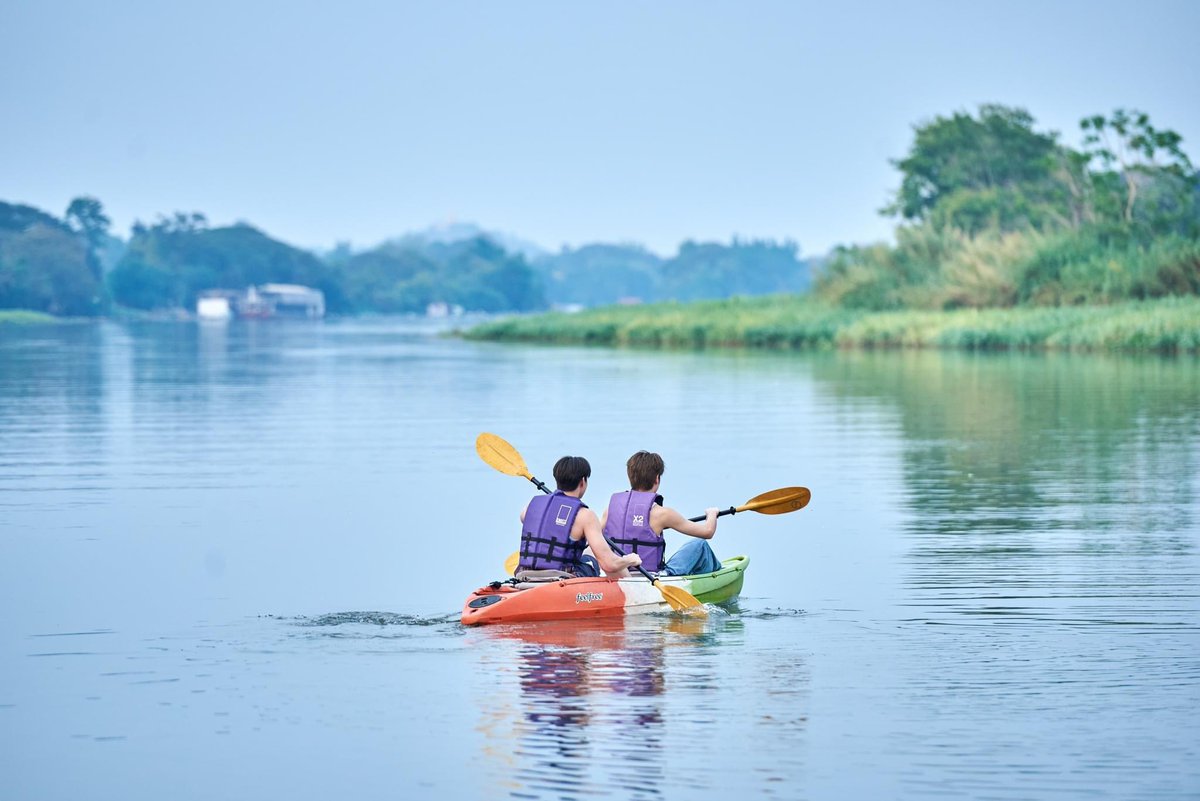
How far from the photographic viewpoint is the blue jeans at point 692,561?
12398 millimetres

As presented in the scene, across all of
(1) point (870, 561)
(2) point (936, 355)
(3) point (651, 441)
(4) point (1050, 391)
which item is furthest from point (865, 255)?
(1) point (870, 561)

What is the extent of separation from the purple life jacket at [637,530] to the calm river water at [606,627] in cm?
61

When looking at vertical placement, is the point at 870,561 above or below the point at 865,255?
below

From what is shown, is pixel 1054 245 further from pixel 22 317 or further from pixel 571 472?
pixel 22 317

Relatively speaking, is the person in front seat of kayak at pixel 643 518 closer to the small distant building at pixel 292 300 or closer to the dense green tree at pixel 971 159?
the dense green tree at pixel 971 159

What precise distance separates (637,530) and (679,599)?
611 millimetres

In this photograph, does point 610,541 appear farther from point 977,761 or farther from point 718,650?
point 977,761

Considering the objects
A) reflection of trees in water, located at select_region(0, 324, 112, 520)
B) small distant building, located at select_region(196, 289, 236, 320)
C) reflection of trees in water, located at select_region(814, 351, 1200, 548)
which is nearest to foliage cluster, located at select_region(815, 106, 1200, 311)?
reflection of trees in water, located at select_region(814, 351, 1200, 548)

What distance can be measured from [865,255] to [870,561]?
2197 inches

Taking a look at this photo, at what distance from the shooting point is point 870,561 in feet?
46.5

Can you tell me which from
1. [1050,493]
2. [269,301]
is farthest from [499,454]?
[269,301]

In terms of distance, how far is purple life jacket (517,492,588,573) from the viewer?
→ 460 inches

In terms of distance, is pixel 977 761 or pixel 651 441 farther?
pixel 651 441

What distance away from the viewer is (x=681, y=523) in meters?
12.3
